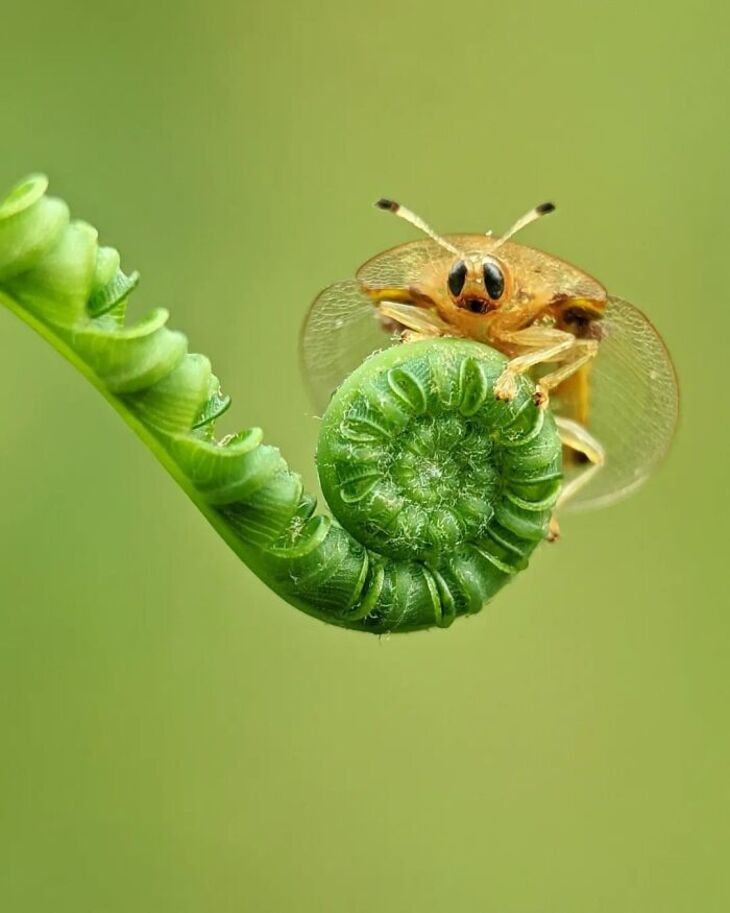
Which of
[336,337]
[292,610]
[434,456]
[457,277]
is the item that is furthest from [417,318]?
[292,610]

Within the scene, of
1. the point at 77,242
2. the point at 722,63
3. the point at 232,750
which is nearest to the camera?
the point at 77,242

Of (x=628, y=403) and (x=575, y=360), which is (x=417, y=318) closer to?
(x=575, y=360)

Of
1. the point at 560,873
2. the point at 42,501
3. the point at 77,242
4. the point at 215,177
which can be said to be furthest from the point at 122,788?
the point at 77,242

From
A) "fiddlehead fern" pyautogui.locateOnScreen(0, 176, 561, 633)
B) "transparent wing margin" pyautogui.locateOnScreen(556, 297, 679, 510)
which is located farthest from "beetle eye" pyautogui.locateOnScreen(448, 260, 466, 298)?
"fiddlehead fern" pyautogui.locateOnScreen(0, 176, 561, 633)

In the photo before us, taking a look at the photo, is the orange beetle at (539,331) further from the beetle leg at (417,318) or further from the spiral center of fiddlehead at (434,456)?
the spiral center of fiddlehead at (434,456)

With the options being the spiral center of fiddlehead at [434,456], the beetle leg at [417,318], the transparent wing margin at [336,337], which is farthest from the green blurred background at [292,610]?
the spiral center of fiddlehead at [434,456]

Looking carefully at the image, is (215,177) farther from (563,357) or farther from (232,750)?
(563,357)

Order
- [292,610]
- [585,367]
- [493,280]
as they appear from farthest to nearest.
Result: [292,610] → [585,367] → [493,280]
